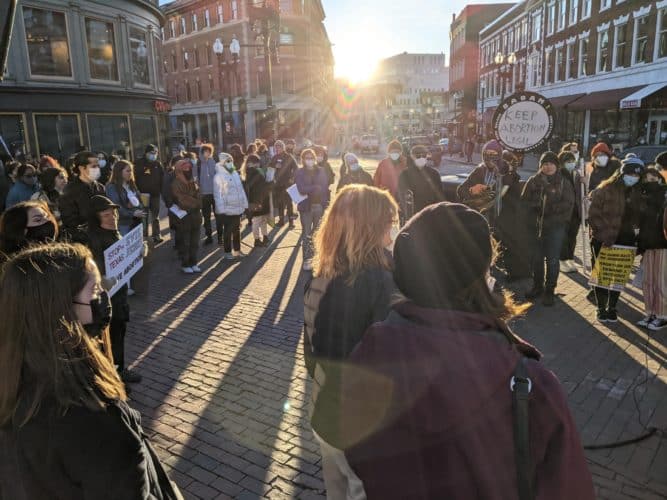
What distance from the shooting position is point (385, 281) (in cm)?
271

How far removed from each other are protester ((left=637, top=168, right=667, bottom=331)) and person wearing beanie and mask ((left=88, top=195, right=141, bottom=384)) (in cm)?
542

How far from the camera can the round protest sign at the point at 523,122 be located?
716 cm

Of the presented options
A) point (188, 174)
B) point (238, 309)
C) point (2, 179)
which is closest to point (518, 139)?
point (238, 309)

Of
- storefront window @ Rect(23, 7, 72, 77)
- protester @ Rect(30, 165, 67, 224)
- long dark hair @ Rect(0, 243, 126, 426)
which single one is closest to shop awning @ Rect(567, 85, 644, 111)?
storefront window @ Rect(23, 7, 72, 77)

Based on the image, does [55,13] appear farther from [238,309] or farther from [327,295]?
[327,295]

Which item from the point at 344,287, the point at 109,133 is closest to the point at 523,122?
the point at 344,287

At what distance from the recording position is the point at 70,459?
1.53 metres

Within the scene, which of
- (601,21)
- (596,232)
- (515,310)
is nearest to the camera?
(515,310)

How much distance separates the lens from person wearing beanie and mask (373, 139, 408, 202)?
946 centimetres

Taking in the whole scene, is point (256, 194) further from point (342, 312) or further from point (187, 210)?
point (342, 312)

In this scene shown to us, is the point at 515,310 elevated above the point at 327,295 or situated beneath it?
elevated above

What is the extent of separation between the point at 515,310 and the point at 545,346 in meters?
4.34

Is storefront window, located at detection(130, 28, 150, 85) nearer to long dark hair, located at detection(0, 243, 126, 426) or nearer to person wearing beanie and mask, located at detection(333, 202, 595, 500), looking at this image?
long dark hair, located at detection(0, 243, 126, 426)

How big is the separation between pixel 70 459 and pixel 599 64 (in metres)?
33.8
